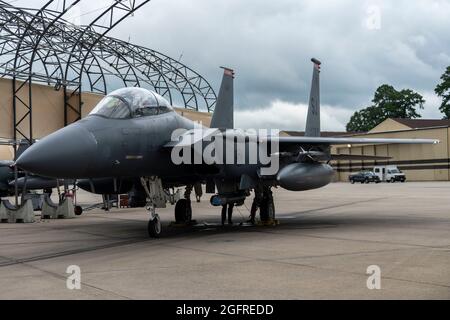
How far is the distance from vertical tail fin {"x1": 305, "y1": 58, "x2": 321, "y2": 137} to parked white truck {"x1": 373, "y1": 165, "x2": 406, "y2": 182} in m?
43.4

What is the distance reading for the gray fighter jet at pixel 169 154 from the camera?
28.6 feet

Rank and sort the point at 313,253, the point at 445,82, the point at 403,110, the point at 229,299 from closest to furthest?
the point at 229,299
the point at 313,253
the point at 445,82
the point at 403,110

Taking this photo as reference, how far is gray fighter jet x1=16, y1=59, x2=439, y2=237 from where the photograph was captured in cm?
873

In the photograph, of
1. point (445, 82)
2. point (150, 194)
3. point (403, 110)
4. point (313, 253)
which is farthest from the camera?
point (403, 110)

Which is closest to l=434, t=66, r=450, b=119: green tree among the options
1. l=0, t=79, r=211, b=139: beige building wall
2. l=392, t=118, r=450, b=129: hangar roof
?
l=392, t=118, r=450, b=129: hangar roof

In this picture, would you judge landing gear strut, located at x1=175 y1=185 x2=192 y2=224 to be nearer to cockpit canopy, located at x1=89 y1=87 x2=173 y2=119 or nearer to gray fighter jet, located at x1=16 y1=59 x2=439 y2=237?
gray fighter jet, located at x1=16 y1=59 x2=439 y2=237

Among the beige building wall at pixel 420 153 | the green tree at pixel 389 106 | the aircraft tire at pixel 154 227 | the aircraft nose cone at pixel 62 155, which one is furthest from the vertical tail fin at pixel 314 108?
the green tree at pixel 389 106

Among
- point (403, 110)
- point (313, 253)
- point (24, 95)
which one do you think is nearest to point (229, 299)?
point (313, 253)

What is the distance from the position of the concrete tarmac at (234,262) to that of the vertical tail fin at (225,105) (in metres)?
3.13
